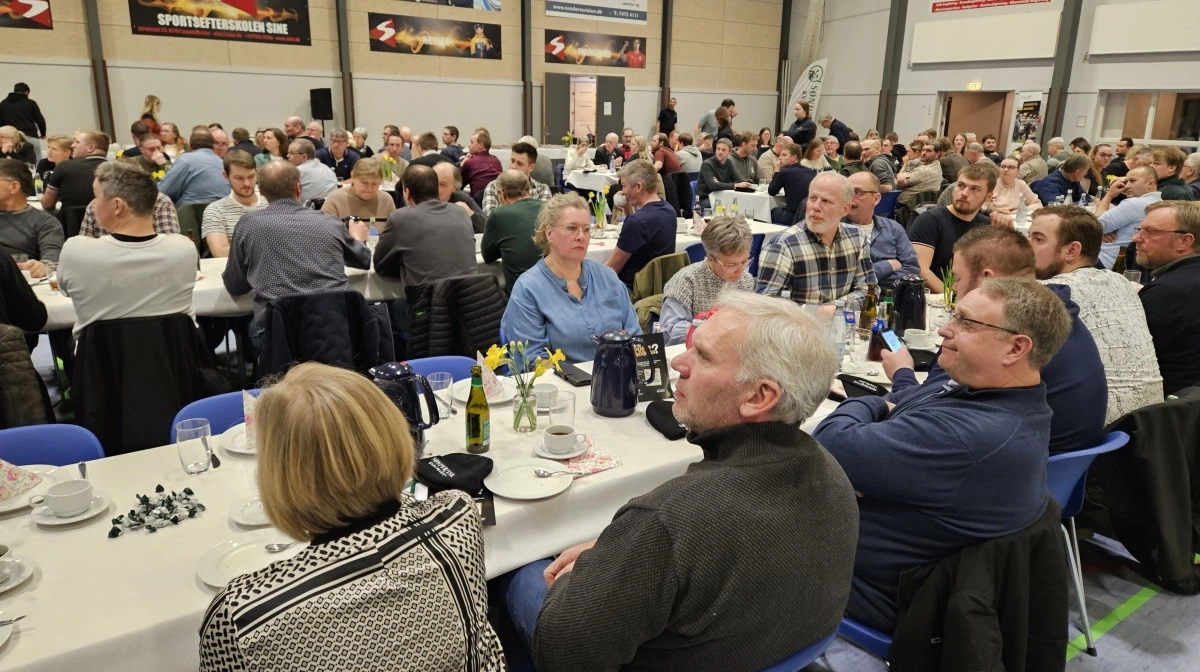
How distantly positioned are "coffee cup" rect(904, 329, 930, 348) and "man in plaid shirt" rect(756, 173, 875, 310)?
20.9 inches

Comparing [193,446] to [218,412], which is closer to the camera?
[193,446]

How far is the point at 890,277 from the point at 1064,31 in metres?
10.8

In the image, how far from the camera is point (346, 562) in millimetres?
1158

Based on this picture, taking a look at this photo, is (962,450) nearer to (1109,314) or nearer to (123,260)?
(1109,314)

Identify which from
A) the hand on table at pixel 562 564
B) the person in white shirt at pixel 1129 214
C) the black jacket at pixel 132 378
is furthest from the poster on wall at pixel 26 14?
the person in white shirt at pixel 1129 214

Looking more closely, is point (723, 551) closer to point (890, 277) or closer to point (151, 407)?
point (151, 407)

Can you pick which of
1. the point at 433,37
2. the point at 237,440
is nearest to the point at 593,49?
the point at 433,37

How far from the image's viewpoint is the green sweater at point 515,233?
4.61m

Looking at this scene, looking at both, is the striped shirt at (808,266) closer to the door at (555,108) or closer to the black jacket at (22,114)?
the black jacket at (22,114)

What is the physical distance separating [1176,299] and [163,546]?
358 centimetres

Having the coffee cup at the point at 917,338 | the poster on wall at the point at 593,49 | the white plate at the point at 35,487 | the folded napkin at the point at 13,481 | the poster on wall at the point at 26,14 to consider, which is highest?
the poster on wall at the point at 593,49

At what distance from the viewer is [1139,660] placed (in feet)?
8.19

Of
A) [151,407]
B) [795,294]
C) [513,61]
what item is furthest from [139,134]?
[513,61]

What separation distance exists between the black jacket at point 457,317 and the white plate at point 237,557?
219cm
